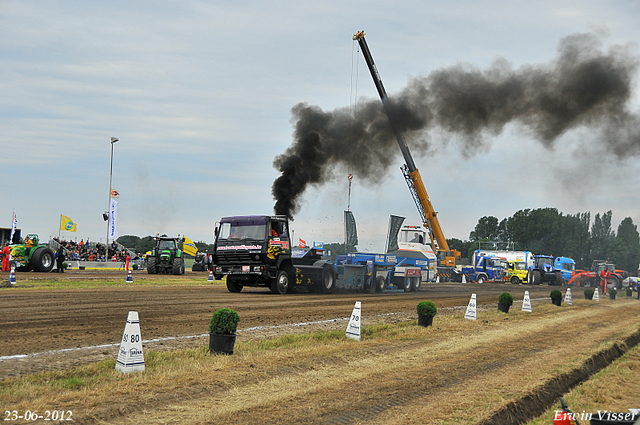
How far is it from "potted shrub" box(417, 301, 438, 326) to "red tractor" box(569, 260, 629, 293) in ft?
121

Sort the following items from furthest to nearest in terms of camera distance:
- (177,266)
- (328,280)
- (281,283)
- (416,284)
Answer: (177,266), (416,284), (328,280), (281,283)

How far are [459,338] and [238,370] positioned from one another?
6.58 m

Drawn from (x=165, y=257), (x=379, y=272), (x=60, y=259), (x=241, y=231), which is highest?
(x=241, y=231)

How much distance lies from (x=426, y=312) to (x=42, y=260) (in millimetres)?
26034

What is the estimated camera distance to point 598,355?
37.1 feet

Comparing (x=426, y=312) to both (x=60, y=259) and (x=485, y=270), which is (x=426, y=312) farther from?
(x=485, y=270)

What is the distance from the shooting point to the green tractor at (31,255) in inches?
1251

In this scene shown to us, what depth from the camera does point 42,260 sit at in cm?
3234

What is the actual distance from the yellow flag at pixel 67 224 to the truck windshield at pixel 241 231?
33194 millimetres

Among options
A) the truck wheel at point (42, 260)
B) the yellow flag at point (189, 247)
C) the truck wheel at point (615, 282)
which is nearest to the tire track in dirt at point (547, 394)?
the truck wheel at point (42, 260)

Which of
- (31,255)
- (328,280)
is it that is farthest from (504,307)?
(31,255)

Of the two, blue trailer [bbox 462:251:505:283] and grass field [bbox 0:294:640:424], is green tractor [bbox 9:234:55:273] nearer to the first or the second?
grass field [bbox 0:294:640:424]

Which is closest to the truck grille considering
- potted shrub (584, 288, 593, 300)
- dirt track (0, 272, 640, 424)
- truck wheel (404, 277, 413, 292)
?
dirt track (0, 272, 640, 424)

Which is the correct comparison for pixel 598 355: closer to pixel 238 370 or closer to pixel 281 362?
pixel 281 362
